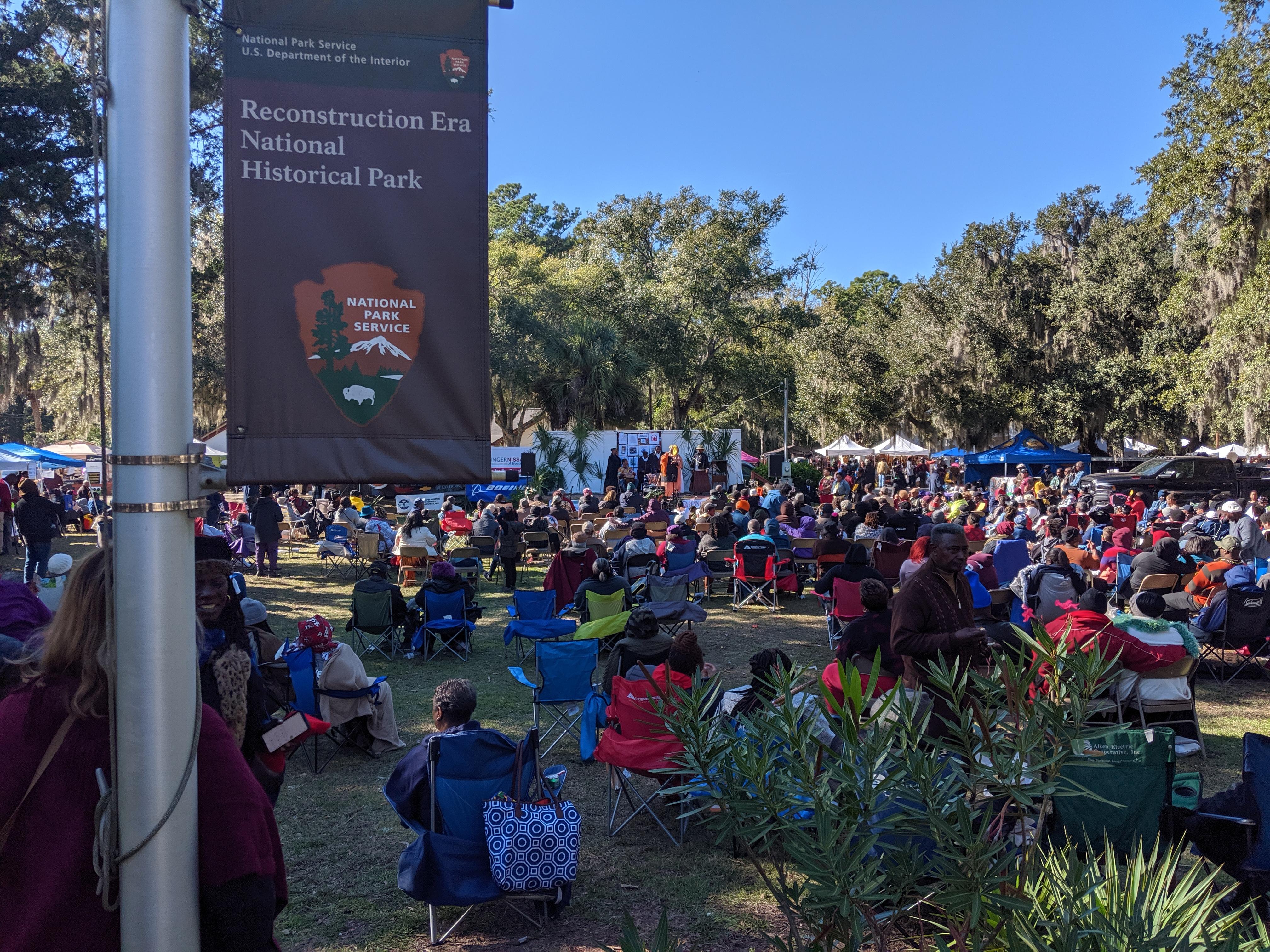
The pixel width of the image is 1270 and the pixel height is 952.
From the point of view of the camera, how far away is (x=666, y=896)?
14.7 feet

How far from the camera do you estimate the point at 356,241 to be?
2045mm

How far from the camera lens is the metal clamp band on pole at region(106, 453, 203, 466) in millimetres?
1739

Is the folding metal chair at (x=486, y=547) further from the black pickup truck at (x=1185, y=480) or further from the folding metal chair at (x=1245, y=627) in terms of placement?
the black pickup truck at (x=1185, y=480)

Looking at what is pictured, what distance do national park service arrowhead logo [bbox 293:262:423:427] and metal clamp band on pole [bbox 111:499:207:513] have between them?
388mm

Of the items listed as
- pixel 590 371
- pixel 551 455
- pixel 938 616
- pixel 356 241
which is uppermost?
pixel 590 371

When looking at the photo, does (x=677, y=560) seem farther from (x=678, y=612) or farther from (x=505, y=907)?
(x=505, y=907)

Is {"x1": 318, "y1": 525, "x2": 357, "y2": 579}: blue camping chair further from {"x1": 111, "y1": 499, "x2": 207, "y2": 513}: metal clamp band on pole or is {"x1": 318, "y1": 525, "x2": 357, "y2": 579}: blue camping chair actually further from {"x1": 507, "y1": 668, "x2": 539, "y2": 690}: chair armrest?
{"x1": 111, "y1": 499, "x2": 207, "y2": 513}: metal clamp band on pole

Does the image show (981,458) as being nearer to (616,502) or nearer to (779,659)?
(616,502)

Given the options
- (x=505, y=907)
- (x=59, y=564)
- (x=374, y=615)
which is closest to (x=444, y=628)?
(x=374, y=615)

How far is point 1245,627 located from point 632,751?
6.11 m

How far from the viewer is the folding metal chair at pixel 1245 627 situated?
795cm

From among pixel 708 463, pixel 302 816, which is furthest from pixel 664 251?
pixel 302 816

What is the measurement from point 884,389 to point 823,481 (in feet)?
47.1

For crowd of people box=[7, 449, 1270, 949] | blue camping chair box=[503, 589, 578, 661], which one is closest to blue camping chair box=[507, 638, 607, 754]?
crowd of people box=[7, 449, 1270, 949]
